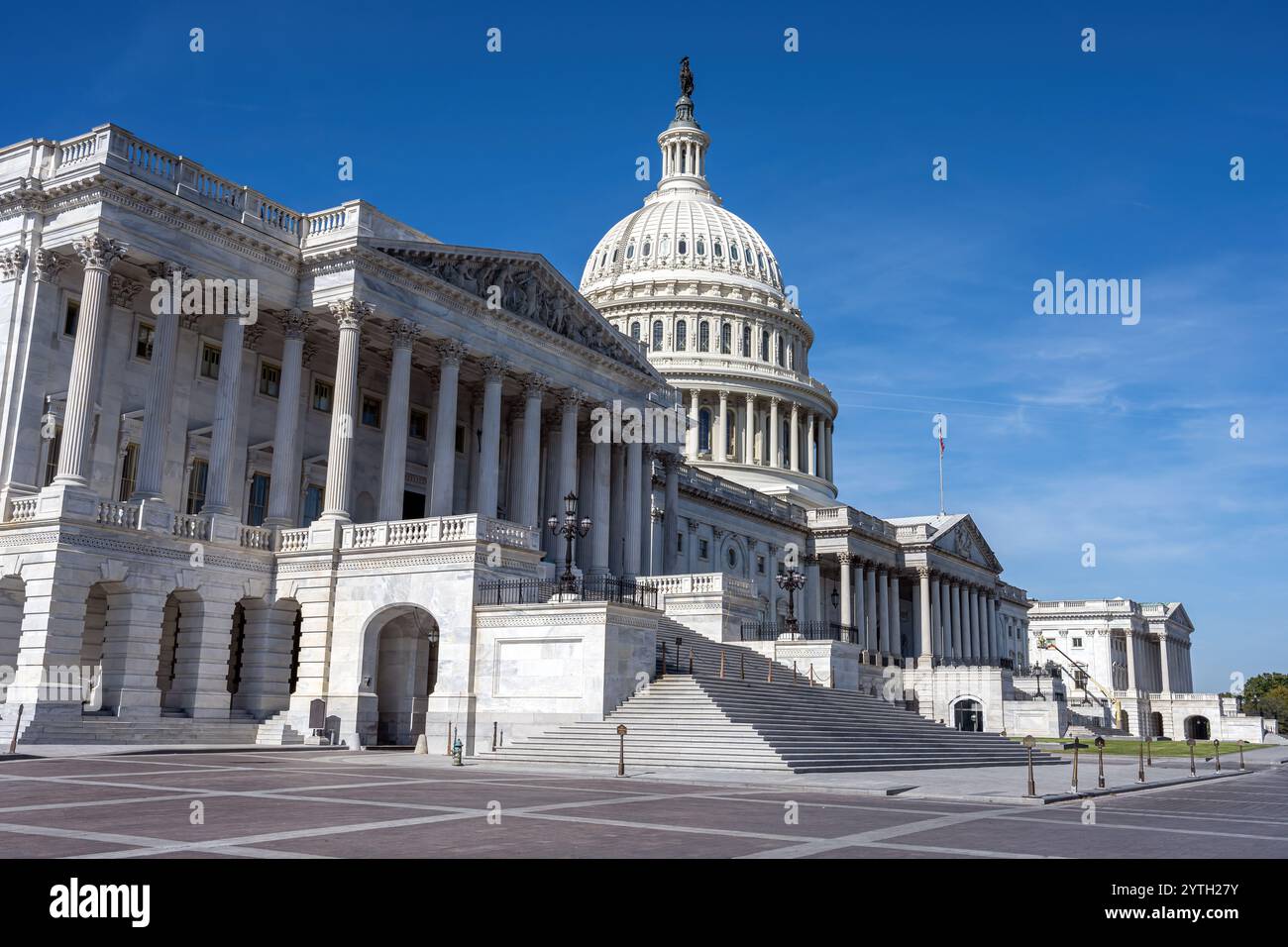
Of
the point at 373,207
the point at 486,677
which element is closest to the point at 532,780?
the point at 486,677

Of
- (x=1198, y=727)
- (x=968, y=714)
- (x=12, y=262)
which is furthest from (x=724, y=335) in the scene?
(x=12, y=262)

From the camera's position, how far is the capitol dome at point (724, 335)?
120938 millimetres

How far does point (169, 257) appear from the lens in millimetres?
42719

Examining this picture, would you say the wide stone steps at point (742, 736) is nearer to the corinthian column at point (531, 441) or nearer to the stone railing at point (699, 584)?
the stone railing at point (699, 584)

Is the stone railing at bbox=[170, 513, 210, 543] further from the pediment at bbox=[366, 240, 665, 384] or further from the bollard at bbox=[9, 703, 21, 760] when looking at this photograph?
the pediment at bbox=[366, 240, 665, 384]

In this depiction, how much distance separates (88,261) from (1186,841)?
37.3 metres

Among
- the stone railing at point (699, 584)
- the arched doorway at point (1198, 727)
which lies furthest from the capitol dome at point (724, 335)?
the stone railing at point (699, 584)

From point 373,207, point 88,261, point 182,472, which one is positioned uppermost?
point 373,207

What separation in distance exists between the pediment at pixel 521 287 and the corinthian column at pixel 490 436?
113 inches

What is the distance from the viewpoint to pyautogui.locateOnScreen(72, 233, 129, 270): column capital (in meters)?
40.3

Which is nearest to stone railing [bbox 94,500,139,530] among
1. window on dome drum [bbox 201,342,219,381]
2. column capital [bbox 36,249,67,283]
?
column capital [bbox 36,249,67,283]
